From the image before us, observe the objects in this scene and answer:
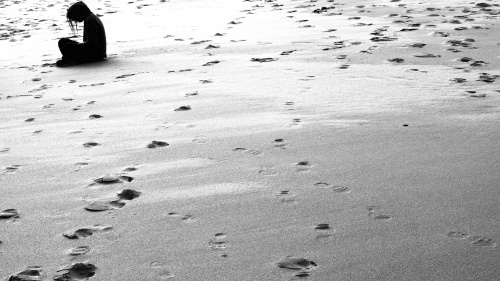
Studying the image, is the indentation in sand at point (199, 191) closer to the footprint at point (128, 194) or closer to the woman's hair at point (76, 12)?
the footprint at point (128, 194)

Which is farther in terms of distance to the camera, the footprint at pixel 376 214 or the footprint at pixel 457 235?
the footprint at pixel 376 214

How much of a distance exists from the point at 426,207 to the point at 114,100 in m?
2.65

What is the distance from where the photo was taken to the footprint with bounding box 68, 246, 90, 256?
2062 millimetres

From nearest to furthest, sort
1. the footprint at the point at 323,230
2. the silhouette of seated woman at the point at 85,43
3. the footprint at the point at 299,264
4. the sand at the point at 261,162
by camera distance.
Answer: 1. the footprint at the point at 299,264
2. the sand at the point at 261,162
3. the footprint at the point at 323,230
4. the silhouette of seated woman at the point at 85,43

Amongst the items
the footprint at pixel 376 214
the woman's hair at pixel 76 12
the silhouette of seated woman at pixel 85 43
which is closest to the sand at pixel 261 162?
the footprint at pixel 376 214

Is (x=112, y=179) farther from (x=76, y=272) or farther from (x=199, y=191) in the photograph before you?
(x=76, y=272)

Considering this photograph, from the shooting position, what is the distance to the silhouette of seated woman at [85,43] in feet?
18.9

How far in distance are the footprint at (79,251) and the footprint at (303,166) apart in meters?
1.06

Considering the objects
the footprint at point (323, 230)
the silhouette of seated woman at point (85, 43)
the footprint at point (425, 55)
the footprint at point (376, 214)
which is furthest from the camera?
the silhouette of seated woman at point (85, 43)

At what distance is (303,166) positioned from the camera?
279 cm

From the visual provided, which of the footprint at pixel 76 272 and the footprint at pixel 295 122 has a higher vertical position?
the footprint at pixel 295 122

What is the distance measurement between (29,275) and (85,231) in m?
0.32

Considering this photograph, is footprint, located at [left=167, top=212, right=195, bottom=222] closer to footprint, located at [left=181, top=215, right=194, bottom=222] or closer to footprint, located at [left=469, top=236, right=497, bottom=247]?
footprint, located at [left=181, top=215, right=194, bottom=222]

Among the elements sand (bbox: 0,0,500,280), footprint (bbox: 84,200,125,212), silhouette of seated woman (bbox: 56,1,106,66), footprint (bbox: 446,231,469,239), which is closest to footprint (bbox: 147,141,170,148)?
sand (bbox: 0,0,500,280)
